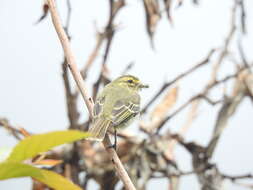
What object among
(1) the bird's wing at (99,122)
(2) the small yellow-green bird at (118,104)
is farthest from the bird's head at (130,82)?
(1) the bird's wing at (99,122)

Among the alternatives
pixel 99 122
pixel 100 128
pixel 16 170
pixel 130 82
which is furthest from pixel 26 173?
pixel 130 82

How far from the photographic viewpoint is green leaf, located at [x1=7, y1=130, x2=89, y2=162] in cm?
68

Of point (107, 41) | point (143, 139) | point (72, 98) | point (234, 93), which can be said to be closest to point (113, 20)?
point (107, 41)

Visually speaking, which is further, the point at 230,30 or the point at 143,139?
the point at 230,30

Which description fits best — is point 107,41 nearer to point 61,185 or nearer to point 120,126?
point 120,126

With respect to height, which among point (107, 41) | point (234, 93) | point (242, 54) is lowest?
point (234, 93)

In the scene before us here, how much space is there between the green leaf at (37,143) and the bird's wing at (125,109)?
1.72m

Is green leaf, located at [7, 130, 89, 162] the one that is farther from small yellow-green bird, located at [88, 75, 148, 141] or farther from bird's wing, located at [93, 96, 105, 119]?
bird's wing, located at [93, 96, 105, 119]

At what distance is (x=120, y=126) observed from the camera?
2533 millimetres

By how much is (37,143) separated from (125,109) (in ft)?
→ 6.26

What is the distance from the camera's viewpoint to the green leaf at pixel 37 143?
68 cm

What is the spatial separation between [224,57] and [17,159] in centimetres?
333

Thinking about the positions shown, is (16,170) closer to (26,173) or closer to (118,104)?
(26,173)

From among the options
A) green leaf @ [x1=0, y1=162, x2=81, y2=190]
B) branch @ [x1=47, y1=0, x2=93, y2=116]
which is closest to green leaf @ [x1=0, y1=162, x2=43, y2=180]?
green leaf @ [x1=0, y1=162, x2=81, y2=190]
